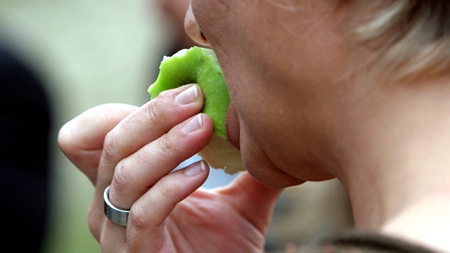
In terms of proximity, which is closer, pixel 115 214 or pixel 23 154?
pixel 115 214

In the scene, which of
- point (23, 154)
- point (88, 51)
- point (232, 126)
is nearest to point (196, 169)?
point (232, 126)

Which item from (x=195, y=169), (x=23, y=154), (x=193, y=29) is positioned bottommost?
(x=23, y=154)

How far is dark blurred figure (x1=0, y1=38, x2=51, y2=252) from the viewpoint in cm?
171

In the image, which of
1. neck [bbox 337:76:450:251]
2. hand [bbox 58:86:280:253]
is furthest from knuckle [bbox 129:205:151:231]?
neck [bbox 337:76:450:251]

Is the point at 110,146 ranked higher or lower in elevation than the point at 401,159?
lower

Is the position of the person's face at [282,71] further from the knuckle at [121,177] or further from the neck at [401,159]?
the knuckle at [121,177]

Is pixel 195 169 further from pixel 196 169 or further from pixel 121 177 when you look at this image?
pixel 121 177

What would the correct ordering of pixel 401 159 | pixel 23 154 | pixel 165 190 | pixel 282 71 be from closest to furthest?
pixel 401 159, pixel 282 71, pixel 165 190, pixel 23 154

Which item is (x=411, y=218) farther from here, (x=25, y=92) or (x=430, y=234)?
(x=25, y=92)

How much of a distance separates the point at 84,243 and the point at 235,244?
211cm

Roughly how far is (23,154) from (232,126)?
1.05 m

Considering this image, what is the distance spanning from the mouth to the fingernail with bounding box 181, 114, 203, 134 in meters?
0.05

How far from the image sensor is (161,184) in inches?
39.6

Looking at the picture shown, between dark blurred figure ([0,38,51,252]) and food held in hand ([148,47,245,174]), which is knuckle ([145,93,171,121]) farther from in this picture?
dark blurred figure ([0,38,51,252])
